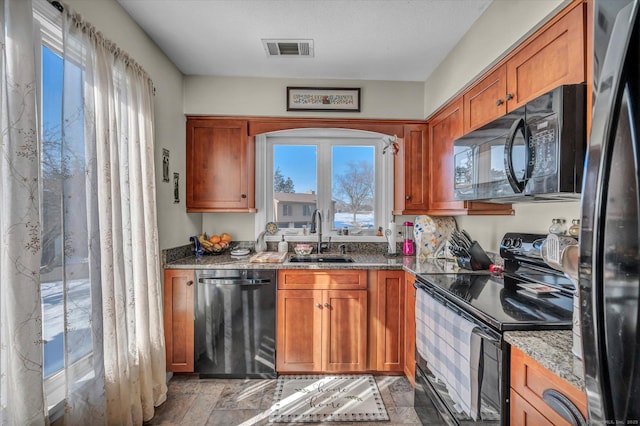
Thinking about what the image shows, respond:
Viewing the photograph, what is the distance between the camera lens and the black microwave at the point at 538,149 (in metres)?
1.19

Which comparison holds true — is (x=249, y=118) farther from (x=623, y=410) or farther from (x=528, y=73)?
(x=623, y=410)

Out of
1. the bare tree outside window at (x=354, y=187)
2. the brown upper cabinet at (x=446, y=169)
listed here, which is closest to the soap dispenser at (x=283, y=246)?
the bare tree outside window at (x=354, y=187)

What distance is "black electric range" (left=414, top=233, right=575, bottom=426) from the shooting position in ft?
3.80

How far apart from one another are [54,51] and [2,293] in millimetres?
1093

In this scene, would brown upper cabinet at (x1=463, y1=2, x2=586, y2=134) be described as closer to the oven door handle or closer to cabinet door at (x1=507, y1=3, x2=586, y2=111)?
cabinet door at (x1=507, y1=3, x2=586, y2=111)

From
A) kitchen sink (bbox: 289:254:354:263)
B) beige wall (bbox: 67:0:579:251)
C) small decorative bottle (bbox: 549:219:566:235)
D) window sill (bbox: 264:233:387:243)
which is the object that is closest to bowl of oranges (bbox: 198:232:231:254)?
beige wall (bbox: 67:0:579:251)

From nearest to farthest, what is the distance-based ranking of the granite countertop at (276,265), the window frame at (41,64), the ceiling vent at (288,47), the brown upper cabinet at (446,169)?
the window frame at (41,64), the brown upper cabinet at (446,169), the ceiling vent at (288,47), the granite countertop at (276,265)

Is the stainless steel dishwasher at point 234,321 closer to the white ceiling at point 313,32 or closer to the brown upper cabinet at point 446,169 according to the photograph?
the brown upper cabinet at point 446,169

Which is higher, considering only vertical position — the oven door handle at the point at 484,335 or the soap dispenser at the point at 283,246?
the soap dispenser at the point at 283,246

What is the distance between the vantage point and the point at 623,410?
473mm

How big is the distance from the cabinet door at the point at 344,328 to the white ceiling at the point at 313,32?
6.08 ft

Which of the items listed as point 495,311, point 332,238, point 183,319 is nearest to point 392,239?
point 332,238

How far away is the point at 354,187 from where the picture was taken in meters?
3.24

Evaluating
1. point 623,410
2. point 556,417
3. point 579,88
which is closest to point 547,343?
point 556,417
